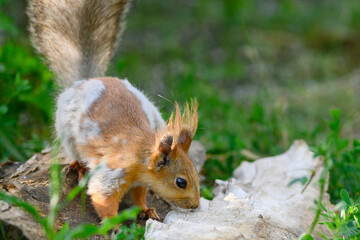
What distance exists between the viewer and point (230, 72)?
24.9ft

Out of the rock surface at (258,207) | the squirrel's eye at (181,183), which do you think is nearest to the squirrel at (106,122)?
the squirrel's eye at (181,183)

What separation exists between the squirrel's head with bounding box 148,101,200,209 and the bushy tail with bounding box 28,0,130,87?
1.22 meters

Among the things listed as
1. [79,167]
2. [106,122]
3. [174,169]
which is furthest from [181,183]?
[79,167]

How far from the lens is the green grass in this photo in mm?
4145

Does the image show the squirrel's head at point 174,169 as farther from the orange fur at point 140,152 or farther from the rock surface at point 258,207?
the rock surface at point 258,207

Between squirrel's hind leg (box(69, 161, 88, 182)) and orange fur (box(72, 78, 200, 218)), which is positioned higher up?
orange fur (box(72, 78, 200, 218))

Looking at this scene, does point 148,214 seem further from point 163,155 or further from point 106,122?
point 106,122

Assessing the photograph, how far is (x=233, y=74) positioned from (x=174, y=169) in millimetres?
4686

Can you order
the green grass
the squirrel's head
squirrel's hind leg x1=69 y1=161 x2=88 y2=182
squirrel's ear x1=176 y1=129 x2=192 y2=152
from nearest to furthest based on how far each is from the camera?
the squirrel's head → squirrel's ear x1=176 y1=129 x2=192 y2=152 → squirrel's hind leg x1=69 y1=161 x2=88 y2=182 → the green grass

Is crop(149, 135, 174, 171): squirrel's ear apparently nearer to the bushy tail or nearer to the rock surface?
the rock surface

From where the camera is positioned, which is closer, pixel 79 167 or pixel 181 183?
pixel 181 183

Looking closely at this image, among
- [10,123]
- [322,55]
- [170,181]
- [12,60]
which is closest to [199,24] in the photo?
[322,55]

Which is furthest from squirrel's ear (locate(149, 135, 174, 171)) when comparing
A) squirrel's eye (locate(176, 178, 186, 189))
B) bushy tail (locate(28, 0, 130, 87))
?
bushy tail (locate(28, 0, 130, 87))

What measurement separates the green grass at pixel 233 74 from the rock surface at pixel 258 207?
271 mm
